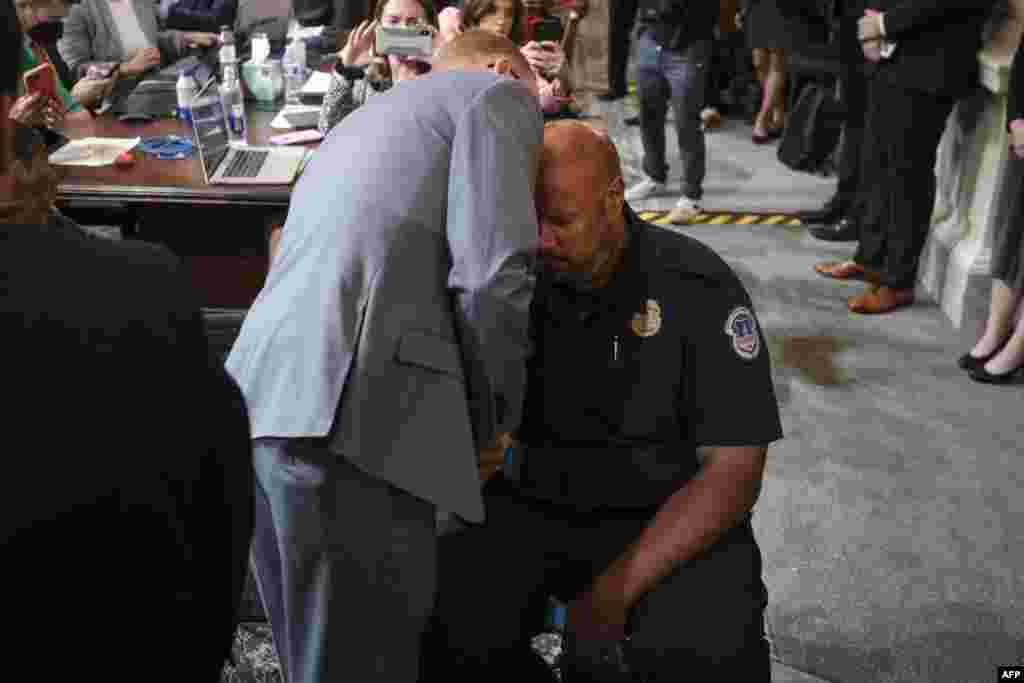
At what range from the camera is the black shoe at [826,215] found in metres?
5.03

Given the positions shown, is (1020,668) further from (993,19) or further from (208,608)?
(993,19)

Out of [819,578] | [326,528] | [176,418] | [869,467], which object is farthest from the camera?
[869,467]

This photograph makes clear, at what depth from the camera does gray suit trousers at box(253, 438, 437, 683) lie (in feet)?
5.48

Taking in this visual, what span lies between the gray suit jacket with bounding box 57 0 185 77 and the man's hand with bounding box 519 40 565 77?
7.13 ft

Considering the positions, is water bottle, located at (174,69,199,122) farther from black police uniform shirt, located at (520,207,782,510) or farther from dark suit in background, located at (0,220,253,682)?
dark suit in background, located at (0,220,253,682)

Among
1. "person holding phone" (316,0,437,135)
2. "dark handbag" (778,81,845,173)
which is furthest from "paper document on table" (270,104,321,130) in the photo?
"dark handbag" (778,81,845,173)

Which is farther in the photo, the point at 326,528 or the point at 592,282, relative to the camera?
the point at 592,282

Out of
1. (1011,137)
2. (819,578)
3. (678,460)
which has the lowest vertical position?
(819,578)

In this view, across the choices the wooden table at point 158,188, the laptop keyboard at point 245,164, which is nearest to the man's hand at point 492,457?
the wooden table at point 158,188

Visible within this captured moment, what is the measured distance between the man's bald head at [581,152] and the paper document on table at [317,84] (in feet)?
8.10

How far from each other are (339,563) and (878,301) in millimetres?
3068

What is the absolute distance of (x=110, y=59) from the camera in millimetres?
4715

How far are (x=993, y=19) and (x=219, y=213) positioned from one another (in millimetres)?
2912

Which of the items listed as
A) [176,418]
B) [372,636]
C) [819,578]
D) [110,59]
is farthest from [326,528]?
[110,59]
